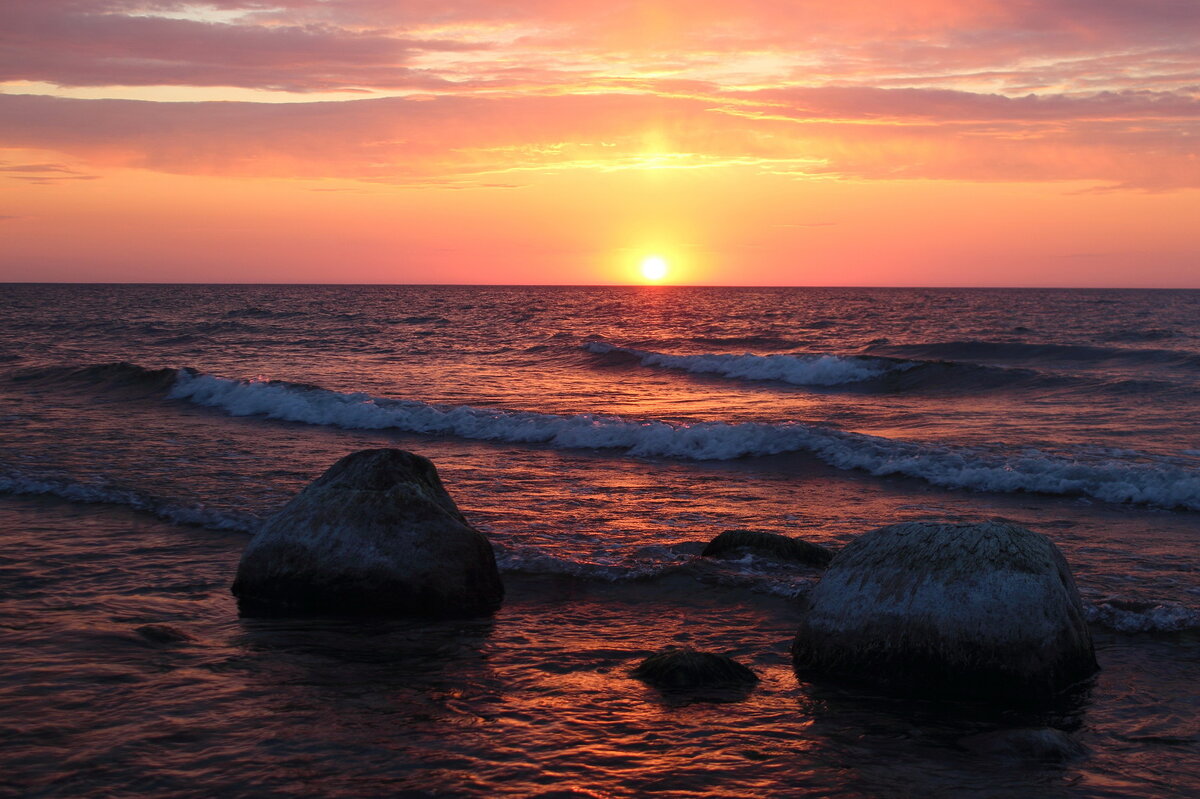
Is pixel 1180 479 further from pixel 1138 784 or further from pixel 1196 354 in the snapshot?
pixel 1196 354

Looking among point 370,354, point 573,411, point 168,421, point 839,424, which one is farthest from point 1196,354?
point 168,421

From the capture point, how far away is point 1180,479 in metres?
12.4

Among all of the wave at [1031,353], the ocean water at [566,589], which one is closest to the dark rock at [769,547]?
the ocean water at [566,589]

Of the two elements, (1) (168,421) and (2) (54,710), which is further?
(1) (168,421)

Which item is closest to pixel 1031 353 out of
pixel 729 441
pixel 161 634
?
pixel 729 441

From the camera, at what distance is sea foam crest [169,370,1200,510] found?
1281 cm

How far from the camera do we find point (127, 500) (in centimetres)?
1148

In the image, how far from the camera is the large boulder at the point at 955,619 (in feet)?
20.1

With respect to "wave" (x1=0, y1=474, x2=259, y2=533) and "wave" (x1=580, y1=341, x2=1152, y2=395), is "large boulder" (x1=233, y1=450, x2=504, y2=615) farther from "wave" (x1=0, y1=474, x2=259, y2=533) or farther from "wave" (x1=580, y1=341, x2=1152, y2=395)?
"wave" (x1=580, y1=341, x2=1152, y2=395)

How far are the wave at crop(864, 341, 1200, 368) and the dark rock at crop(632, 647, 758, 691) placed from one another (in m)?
29.5

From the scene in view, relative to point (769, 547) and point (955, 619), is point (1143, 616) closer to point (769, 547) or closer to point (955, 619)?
point (955, 619)

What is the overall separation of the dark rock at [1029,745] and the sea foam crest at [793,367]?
24.8m

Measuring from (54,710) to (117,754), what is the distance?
862 millimetres

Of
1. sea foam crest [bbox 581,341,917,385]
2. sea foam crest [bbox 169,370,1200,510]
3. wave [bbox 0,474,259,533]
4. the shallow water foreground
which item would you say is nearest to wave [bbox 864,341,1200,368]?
sea foam crest [bbox 581,341,917,385]
